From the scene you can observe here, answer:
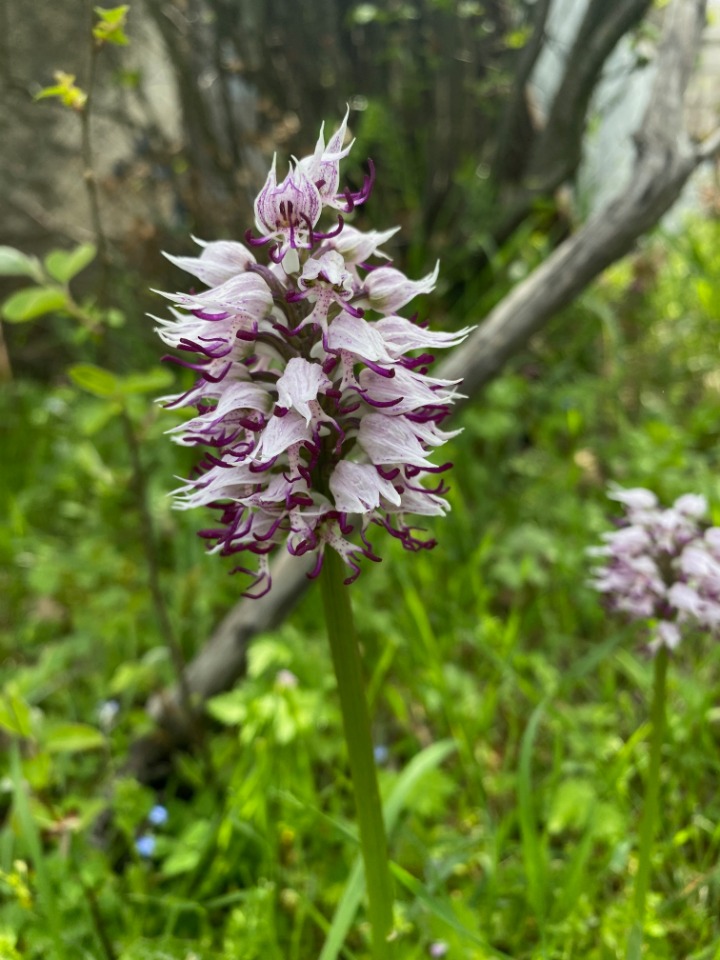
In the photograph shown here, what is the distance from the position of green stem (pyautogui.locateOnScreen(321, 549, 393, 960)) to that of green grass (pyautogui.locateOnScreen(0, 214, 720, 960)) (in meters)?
0.19

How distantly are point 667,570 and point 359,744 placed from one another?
33.8 inches

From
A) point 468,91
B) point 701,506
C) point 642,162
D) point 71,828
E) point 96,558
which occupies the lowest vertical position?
point 71,828

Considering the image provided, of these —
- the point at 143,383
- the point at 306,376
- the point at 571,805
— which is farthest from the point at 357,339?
the point at 571,805

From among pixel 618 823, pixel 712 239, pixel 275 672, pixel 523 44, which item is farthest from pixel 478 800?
pixel 712 239

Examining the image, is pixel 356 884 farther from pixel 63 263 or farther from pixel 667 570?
pixel 63 263

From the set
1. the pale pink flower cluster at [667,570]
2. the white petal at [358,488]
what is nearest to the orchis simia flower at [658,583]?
the pale pink flower cluster at [667,570]

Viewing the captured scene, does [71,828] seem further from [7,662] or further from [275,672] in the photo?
[7,662]

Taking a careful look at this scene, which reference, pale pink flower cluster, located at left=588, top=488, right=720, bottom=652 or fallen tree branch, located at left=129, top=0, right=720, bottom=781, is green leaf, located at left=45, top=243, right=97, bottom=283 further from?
pale pink flower cluster, located at left=588, top=488, right=720, bottom=652

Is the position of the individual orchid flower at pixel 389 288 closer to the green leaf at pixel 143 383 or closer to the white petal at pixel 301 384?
the white petal at pixel 301 384

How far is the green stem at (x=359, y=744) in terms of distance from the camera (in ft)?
4.09

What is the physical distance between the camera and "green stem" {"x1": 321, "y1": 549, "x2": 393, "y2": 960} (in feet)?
4.09

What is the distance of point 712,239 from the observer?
5324mm

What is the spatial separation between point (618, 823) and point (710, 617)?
618 mm

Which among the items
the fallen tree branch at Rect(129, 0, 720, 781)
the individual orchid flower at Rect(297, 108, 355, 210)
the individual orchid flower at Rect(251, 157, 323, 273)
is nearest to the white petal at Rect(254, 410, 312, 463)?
the individual orchid flower at Rect(251, 157, 323, 273)
